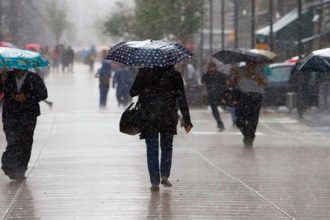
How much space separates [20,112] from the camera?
13.9m

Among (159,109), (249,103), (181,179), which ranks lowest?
(181,179)

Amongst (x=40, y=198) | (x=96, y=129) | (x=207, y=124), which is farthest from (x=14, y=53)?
(x=207, y=124)

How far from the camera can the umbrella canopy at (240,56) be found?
20.9m

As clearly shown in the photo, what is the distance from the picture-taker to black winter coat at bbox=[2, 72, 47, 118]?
13.9 m

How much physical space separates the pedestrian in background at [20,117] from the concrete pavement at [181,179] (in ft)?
0.90

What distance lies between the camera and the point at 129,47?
13.1 meters

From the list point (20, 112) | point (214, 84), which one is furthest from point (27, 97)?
point (214, 84)

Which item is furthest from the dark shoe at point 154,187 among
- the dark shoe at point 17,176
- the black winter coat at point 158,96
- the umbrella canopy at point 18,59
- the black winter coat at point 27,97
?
the umbrella canopy at point 18,59

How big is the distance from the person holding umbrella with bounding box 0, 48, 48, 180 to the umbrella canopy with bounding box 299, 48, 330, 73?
176 inches

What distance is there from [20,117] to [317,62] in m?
5.05

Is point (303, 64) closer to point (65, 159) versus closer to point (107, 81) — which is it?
point (65, 159)

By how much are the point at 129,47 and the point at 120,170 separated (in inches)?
95.0

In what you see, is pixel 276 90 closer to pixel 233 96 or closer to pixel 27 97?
pixel 233 96

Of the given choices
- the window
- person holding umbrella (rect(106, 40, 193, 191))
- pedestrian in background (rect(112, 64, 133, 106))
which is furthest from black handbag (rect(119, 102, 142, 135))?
pedestrian in background (rect(112, 64, 133, 106))
